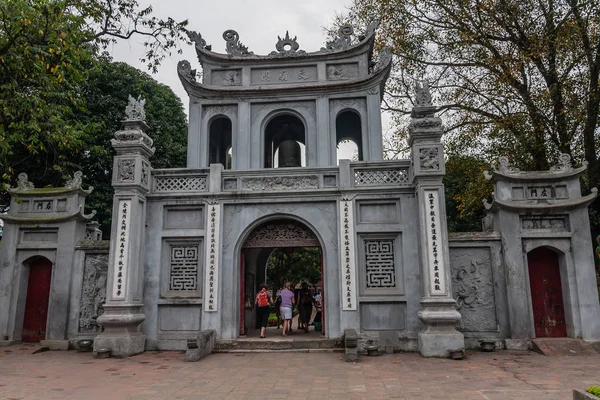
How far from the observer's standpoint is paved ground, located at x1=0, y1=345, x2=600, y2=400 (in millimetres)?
6082

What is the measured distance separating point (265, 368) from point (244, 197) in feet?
13.2

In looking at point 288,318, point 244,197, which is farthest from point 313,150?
point 288,318

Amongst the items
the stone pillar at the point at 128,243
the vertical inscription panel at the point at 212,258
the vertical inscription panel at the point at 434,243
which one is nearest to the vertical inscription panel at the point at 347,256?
the vertical inscription panel at the point at 434,243

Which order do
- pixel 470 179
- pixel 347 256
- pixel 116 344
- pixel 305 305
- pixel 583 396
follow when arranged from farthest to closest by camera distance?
1. pixel 470 179
2. pixel 305 305
3. pixel 347 256
4. pixel 116 344
5. pixel 583 396

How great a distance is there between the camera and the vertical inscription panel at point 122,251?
31.7 ft

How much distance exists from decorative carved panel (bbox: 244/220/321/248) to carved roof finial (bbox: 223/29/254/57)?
17.1ft

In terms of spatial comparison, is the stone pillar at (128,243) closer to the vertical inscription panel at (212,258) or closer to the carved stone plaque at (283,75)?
the vertical inscription panel at (212,258)

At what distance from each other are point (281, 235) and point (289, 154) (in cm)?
297

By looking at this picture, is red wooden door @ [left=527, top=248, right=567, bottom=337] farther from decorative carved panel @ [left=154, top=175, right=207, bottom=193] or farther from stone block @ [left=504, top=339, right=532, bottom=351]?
decorative carved panel @ [left=154, top=175, right=207, bottom=193]

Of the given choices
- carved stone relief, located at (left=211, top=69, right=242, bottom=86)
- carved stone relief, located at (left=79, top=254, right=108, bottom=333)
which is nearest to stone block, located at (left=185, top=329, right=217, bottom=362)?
carved stone relief, located at (left=79, top=254, right=108, bottom=333)

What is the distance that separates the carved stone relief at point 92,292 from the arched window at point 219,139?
4005 mm

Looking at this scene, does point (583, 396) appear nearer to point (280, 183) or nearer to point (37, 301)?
point (280, 183)

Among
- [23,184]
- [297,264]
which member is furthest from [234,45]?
[297,264]

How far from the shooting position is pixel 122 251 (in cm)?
985
